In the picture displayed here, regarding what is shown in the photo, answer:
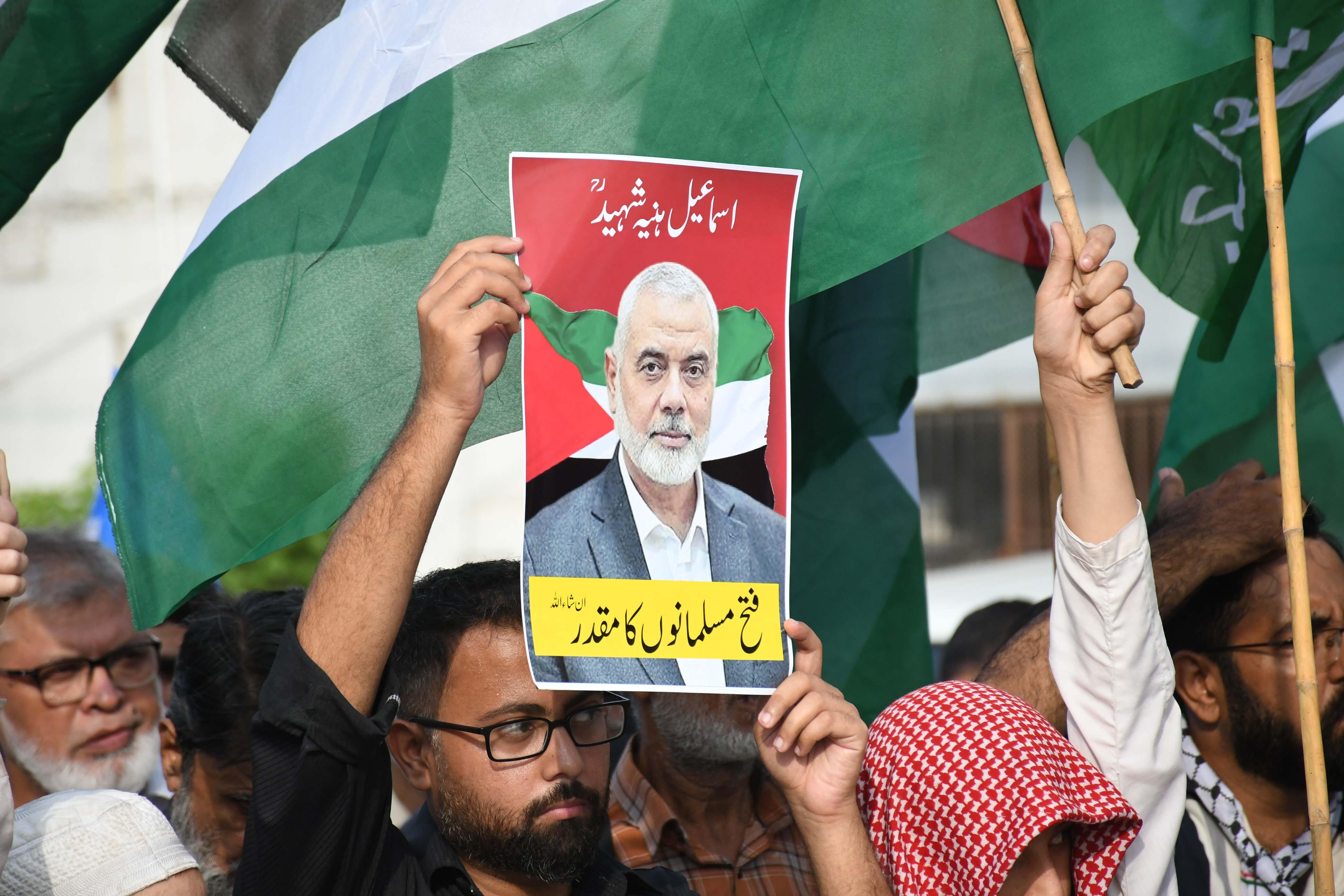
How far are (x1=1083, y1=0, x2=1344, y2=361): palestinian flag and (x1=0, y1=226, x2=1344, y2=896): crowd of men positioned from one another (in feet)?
1.49

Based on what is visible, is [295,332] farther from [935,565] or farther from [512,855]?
[935,565]

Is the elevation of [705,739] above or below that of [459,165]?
below

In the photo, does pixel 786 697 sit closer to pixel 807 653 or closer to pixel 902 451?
pixel 807 653

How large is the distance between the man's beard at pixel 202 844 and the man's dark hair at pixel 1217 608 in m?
1.89

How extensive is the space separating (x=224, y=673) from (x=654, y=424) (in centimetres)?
125

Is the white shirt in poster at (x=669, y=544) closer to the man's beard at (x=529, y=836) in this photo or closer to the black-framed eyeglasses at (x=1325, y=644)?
the man's beard at (x=529, y=836)

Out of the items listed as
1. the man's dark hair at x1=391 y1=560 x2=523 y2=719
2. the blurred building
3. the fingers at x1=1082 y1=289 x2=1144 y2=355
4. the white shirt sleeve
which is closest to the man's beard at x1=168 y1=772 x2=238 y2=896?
the man's dark hair at x1=391 y1=560 x2=523 y2=719

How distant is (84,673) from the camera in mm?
3207

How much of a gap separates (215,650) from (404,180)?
1.08 meters

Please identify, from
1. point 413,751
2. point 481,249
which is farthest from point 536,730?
point 481,249

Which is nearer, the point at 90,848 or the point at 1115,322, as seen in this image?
the point at 90,848

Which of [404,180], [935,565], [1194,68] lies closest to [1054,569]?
[1194,68]

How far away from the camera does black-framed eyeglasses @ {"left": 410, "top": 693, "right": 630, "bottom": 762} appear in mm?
2064

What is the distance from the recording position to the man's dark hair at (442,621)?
7.13 ft
